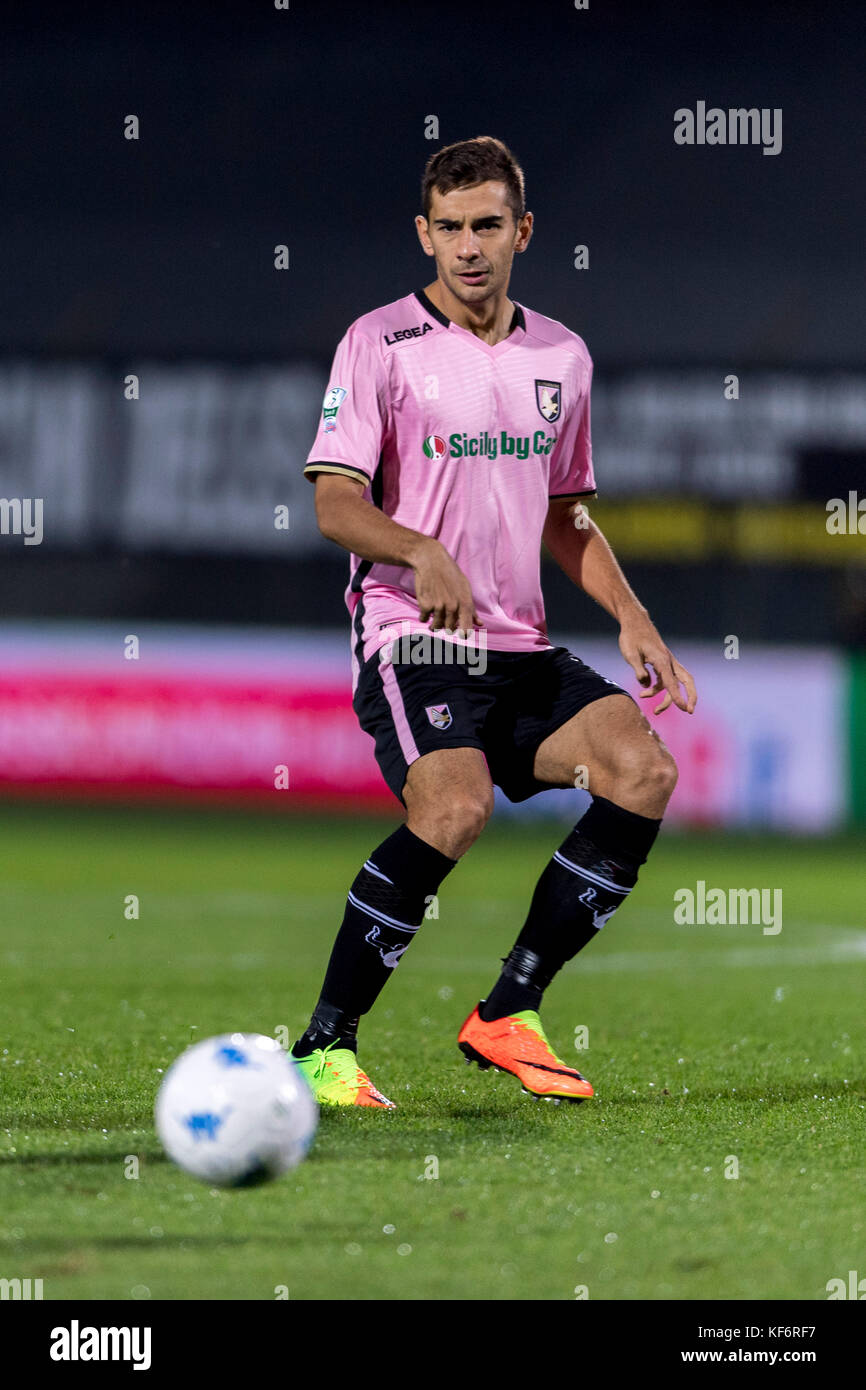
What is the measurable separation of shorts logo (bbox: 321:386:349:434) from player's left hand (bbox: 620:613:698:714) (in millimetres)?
882

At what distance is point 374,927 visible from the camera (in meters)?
4.34

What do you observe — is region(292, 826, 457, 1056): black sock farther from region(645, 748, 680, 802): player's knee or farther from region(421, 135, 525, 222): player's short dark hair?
region(421, 135, 525, 222): player's short dark hair

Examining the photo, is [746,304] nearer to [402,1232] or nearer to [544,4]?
[544,4]

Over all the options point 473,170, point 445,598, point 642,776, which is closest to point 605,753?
point 642,776

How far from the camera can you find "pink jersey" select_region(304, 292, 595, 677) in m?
4.54

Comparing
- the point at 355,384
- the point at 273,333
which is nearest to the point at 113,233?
the point at 273,333

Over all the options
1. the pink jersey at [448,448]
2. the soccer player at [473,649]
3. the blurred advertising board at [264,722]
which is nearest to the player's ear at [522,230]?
the soccer player at [473,649]

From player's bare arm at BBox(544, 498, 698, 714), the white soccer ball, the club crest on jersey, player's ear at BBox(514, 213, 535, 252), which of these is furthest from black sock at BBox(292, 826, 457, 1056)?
player's ear at BBox(514, 213, 535, 252)

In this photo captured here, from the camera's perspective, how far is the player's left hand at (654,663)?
4.50 meters

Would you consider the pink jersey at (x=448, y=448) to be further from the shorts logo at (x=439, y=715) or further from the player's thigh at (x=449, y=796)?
the player's thigh at (x=449, y=796)

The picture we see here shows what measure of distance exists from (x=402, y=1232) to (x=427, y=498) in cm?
204

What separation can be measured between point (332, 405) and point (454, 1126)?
175 cm

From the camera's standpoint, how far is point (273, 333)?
62.0 feet

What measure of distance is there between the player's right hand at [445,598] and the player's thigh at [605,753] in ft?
1.88
